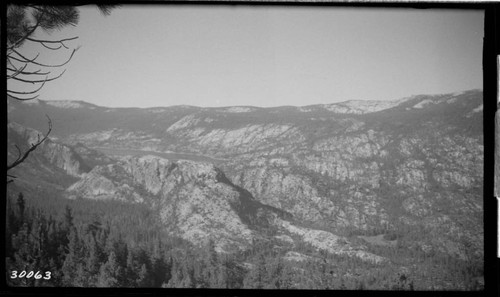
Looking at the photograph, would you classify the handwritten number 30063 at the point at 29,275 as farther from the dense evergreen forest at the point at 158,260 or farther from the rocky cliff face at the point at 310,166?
the rocky cliff face at the point at 310,166

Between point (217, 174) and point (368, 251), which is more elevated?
point (217, 174)

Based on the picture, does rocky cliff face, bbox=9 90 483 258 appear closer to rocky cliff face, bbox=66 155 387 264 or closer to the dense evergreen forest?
rocky cliff face, bbox=66 155 387 264

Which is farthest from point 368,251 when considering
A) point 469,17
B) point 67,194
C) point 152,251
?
point 67,194

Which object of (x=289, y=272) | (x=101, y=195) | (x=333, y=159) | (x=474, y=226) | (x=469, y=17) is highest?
(x=469, y=17)

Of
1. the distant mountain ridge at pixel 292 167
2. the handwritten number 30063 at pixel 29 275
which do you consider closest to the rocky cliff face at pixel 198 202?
the distant mountain ridge at pixel 292 167

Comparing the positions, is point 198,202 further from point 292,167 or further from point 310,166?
point 310,166

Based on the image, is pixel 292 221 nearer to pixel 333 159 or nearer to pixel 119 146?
pixel 333 159

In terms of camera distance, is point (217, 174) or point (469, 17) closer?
point (469, 17)

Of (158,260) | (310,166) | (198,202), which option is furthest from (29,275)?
(310,166)
